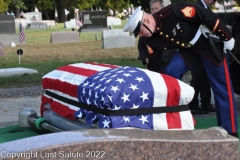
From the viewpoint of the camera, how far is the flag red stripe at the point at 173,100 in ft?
12.5

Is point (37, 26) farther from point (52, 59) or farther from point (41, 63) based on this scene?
point (41, 63)

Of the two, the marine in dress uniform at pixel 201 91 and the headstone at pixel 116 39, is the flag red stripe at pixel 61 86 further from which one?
the headstone at pixel 116 39

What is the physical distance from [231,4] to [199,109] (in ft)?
206

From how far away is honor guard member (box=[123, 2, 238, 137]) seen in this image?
4727 mm

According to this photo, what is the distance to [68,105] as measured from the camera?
4.62 meters

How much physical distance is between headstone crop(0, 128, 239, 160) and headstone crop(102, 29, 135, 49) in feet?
50.7

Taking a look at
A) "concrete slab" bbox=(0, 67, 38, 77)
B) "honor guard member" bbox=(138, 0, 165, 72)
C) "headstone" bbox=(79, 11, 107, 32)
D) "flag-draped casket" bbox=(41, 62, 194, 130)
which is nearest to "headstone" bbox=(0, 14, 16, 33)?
"headstone" bbox=(79, 11, 107, 32)

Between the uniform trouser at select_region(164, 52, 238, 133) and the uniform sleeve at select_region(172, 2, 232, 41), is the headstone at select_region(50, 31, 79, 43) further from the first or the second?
the uniform sleeve at select_region(172, 2, 232, 41)

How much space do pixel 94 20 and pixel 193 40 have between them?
2687cm

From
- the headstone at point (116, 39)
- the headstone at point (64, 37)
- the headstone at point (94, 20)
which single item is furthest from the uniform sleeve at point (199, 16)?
the headstone at point (94, 20)

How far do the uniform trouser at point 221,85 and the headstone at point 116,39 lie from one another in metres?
13.2

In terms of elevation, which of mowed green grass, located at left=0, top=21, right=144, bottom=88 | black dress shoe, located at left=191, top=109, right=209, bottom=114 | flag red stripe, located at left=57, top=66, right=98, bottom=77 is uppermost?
flag red stripe, located at left=57, top=66, right=98, bottom=77

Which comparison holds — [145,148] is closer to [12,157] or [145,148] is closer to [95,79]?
[12,157]

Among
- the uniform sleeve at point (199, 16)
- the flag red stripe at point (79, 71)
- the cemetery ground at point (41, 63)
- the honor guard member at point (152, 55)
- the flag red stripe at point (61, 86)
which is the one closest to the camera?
the flag red stripe at point (61, 86)
